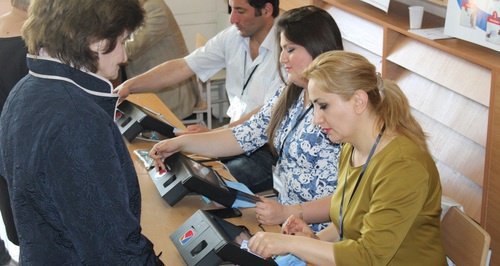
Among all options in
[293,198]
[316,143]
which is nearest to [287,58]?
[316,143]

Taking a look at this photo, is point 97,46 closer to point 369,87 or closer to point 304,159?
point 369,87

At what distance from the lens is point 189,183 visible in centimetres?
235

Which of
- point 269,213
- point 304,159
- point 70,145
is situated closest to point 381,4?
point 304,159

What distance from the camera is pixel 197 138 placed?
2885mm

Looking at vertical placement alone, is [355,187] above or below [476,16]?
below

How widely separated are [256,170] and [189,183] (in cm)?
95

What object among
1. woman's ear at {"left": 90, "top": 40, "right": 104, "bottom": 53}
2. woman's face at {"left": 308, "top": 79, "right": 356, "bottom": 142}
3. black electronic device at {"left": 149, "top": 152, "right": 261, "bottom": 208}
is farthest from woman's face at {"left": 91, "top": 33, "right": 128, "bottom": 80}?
black electronic device at {"left": 149, "top": 152, "right": 261, "bottom": 208}

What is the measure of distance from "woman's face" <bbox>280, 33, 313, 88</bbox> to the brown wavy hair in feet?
3.34

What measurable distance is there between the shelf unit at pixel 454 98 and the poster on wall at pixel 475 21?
2.2 inches

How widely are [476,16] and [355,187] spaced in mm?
1143

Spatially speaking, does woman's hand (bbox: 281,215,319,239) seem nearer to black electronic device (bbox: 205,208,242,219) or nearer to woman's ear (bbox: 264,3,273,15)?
black electronic device (bbox: 205,208,242,219)

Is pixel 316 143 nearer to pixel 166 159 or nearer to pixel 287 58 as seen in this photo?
pixel 287 58

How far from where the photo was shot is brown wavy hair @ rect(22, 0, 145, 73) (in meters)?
1.60

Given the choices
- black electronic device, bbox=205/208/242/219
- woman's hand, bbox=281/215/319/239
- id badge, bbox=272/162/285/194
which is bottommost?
id badge, bbox=272/162/285/194
